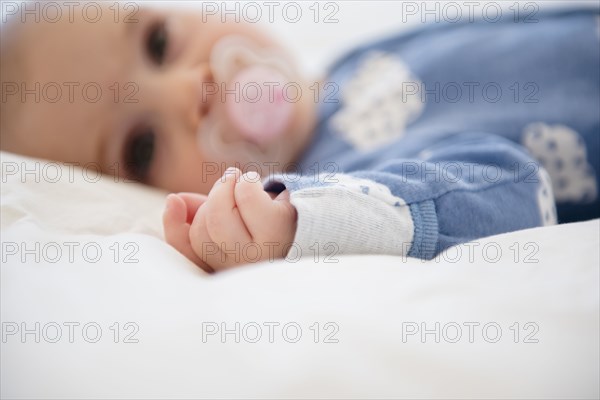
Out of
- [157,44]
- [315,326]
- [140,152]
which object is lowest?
[315,326]

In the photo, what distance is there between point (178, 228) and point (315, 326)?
0.18 m

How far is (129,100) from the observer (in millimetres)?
754

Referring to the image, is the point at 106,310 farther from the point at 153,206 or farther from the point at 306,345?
the point at 153,206

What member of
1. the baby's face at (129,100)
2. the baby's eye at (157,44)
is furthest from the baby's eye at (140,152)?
the baby's eye at (157,44)

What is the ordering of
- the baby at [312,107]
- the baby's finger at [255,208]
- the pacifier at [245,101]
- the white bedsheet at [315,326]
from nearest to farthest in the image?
the white bedsheet at [315,326]
the baby's finger at [255,208]
the baby at [312,107]
the pacifier at [245,101]

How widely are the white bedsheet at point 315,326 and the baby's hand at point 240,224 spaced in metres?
0.04

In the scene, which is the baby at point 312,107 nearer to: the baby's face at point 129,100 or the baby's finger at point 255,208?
the baby's face at point 129,100

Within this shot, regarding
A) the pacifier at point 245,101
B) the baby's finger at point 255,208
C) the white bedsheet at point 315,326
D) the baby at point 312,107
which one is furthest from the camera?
the pacifier at point 245,101

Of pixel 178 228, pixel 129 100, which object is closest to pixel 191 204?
pixel 178 228

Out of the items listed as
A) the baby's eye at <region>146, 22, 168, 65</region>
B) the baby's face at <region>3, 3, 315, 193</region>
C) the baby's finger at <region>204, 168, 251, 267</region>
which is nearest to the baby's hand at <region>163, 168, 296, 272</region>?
the baby's finger at <region>204, 168, 251, 267</region>

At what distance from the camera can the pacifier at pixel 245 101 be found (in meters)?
0.78

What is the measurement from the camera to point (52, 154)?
0.71 m

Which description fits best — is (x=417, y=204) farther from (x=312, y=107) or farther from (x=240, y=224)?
(x=312, y=107)

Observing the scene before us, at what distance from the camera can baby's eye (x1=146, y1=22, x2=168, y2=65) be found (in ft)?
2.63
